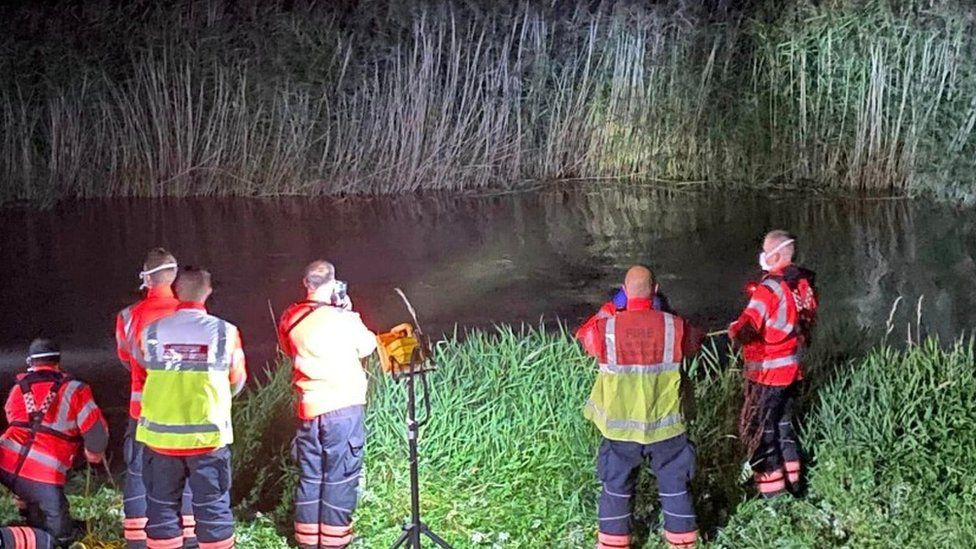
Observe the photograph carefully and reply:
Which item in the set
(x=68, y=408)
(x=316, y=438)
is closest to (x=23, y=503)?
(x=68, y=408)

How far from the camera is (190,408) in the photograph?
432cm

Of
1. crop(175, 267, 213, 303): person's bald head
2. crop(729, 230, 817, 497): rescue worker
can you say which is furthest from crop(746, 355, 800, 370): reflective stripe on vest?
crop(175, 267, 213, 303): person's bald head

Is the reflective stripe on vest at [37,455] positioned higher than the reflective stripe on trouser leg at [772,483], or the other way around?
the reflective stripe on vest at [37,455]

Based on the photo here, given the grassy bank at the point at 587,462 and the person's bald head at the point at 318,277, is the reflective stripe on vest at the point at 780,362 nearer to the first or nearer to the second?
the grassy bank at the point at 587,462

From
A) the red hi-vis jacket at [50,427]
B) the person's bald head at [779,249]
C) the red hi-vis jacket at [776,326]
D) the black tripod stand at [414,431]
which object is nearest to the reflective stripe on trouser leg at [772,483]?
the red hi-vis jacket at [776,326]

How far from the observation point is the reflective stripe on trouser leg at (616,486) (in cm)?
453

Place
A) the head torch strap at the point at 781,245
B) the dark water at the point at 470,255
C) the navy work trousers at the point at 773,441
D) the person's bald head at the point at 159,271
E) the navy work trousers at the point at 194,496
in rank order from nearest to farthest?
the navy work trousers at the point at 194,496 < the person's bald head at the point at 159,271 < the head torch strap at the point at 781,245 < the navy work trousers at the point at 773,441 < the dark water at the point at 470,255

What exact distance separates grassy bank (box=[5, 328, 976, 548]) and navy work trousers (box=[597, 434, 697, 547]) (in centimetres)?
25

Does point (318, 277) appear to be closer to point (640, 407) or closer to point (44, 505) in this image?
point (640, 407)

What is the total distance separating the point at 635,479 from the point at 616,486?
123 mm

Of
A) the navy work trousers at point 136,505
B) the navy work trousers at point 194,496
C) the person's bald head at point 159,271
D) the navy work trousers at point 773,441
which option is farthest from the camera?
the navy work trousers at point 773,441

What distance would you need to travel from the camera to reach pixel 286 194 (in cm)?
1425

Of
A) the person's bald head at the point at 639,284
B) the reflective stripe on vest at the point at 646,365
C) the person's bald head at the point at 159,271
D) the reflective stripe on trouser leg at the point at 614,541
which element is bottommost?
the reflective stripe on trouser leg at the point at 614,541

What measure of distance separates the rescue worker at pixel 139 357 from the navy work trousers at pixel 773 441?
8.32ft
